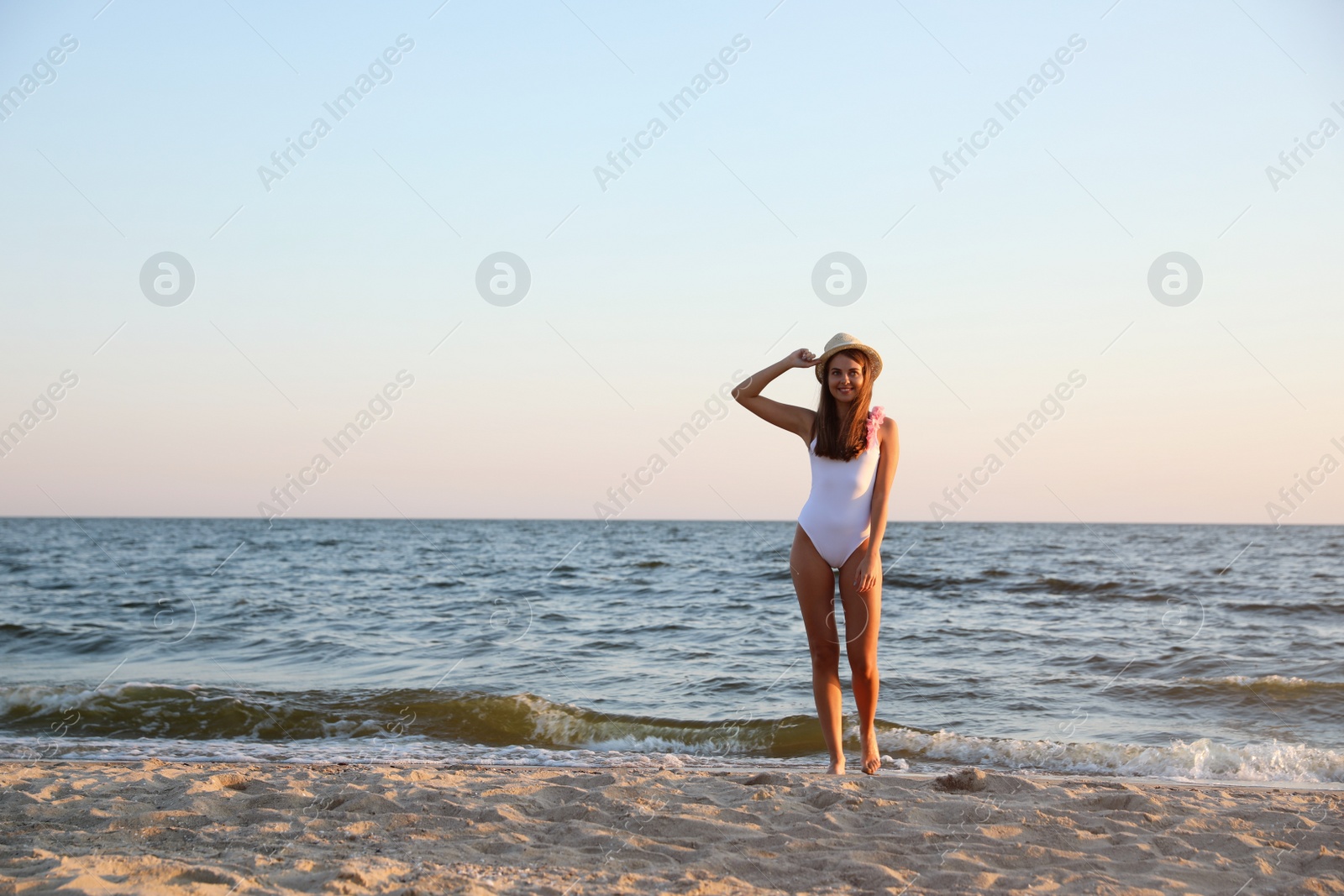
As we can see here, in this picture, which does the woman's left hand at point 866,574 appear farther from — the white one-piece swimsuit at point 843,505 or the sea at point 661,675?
the sea at point 661,675

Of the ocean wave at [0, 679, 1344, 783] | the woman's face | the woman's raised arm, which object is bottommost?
the ocean wave at [0, 679, 1344, 783]

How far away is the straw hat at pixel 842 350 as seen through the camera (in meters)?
4.25

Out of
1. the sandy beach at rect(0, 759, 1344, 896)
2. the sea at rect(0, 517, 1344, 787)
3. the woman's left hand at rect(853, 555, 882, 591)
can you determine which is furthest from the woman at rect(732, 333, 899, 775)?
the sea at rect(0, 517, 1344, 787)

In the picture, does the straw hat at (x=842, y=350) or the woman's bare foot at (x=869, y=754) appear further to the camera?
the woman's bare foot at (x=869, y=754)

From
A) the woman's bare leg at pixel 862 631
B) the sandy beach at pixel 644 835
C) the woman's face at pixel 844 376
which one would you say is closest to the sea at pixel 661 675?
the sandy beach at pixel 644 835

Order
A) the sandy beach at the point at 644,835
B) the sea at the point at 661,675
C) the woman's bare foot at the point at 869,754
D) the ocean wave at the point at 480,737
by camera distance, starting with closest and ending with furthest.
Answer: the sandy beach at the point at 644,835 < the woman's bare foot at the point at 869,754 < the ocean wave at the point at 480,737 < the sea at the point at 661,675

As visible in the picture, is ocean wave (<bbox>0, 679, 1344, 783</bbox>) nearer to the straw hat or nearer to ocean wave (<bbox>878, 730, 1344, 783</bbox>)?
ocean wave (<bbox>878, 730, 1344, 783</bbox>)

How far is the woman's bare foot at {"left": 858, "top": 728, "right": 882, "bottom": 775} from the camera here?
4633mm

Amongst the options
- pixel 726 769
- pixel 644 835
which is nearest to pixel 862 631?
pixel 644 835

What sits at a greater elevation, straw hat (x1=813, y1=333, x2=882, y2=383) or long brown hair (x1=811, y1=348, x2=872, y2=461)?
straw hat (x1=813, y1=333, x2=882, y2=383)

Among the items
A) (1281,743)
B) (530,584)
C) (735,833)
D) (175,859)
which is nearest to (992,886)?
(735,833)

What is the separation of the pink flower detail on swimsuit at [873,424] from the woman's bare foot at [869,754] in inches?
59.6

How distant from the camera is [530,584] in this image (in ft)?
57.3

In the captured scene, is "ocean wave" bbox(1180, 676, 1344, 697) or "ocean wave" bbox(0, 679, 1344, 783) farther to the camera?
"ocean wave" bbox(1180, 676, 1344, 697)
